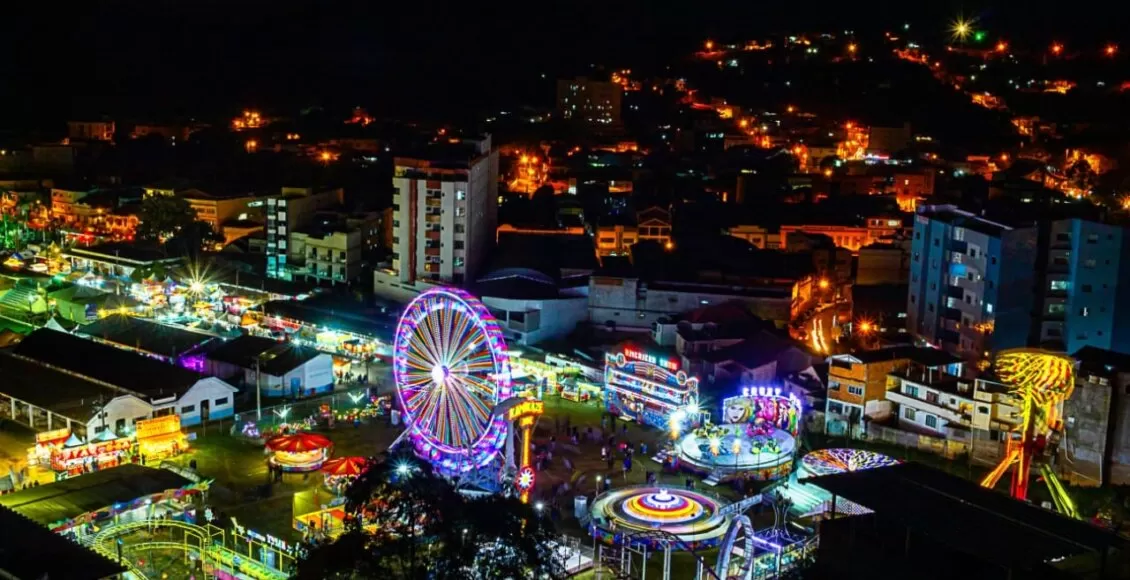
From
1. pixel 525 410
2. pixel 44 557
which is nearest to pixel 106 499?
pixel 44 557

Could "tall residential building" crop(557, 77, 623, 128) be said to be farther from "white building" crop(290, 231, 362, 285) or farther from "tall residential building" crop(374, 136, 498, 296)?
"tall residential building" crop(374, 136, 498, 296)

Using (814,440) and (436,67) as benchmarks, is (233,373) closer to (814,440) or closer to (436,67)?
(814,440)

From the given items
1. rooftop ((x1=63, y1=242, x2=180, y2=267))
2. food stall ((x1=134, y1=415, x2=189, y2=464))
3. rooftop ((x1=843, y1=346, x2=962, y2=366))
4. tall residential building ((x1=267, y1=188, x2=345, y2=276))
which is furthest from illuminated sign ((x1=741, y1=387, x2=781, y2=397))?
rooftop ((x1=63, y1=242, x2=180, y2=267))

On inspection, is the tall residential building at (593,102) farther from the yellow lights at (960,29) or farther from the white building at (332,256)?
the white building at (332,256)

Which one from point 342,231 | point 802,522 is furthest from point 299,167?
point 802,522

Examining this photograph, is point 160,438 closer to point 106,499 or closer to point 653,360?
point 106,499
